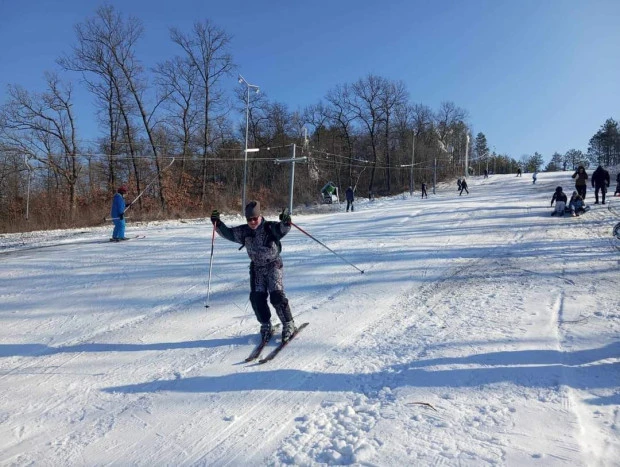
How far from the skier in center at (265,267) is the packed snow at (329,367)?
1.22 feet

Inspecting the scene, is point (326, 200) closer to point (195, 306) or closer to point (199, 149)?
point (199, 149)

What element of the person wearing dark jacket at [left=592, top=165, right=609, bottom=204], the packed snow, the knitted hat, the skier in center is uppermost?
the person wearing dark jacket at [left=592, top=165, right=609, bottom=204]

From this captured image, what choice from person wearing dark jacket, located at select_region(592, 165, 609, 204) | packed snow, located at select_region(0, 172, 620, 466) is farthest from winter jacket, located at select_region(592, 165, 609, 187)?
packed snow, located at select_region(0, 172, 620, 466)

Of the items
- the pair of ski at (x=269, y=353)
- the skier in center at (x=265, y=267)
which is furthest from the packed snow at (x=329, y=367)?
the skier in center at (x=265, y=267)

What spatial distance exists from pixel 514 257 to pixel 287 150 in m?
→ 43.5

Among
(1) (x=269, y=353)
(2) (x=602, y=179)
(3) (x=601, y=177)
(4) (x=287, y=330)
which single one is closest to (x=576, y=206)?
(2) (x=602, y=179)

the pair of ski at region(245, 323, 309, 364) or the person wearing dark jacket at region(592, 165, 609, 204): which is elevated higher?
the person wearing dark jacket at region(592, 165, 609, 204)

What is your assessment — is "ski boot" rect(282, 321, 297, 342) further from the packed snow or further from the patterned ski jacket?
the patterned ski jacket

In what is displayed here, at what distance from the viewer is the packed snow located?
9.55 feet

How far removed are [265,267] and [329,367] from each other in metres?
1.48

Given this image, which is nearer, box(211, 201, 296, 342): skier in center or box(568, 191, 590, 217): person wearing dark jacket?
box(211, 201, 296, 342): skier in center

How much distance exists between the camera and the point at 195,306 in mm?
6430

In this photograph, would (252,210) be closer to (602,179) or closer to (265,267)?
(265,267)

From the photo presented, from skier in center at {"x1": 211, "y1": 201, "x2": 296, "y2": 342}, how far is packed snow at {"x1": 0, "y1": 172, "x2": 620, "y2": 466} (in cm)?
37
